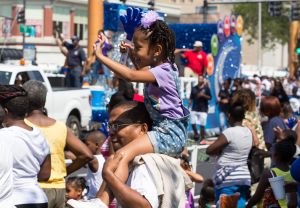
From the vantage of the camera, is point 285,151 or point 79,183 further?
point 79,183

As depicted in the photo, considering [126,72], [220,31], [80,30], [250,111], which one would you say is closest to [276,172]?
[250,111]

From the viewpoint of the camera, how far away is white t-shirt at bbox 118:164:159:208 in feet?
14.4

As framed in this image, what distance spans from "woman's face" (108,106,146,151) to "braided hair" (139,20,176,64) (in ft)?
1.49

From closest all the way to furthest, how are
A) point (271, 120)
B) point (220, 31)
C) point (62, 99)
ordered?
point (271, 120) → point (62, 99) → point (220, 31)

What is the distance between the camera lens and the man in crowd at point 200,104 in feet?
77.0

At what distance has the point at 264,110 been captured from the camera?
1014 centimetres

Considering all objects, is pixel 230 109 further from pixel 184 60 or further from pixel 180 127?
pixel 184 60

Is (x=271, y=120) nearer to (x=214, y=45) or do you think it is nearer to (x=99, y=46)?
(x=99, y=46)

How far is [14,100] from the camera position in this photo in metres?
5.72

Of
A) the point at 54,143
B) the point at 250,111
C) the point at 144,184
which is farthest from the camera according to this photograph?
the point at 250,111

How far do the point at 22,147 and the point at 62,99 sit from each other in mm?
13837

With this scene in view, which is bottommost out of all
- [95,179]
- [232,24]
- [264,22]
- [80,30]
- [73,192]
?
[73,192]

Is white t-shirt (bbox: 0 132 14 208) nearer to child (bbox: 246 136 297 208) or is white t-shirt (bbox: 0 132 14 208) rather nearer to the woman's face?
the woman's face

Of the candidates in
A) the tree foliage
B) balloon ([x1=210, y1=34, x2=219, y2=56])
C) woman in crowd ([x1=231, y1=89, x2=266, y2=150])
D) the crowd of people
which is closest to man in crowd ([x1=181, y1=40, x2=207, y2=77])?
balloon ([x1=210, y1=34, x2=219, y2=56])
